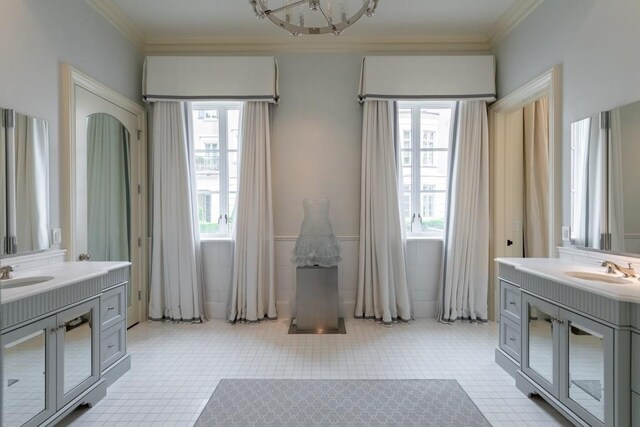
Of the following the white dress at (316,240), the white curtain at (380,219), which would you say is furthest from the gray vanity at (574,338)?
the white dress at (316,240)

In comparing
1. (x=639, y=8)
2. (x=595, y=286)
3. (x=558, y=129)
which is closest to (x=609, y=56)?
(x=639, y=8)

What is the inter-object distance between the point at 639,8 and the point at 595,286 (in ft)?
5.66

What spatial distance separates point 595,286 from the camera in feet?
5.64

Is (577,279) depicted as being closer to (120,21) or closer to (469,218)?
(469,218)

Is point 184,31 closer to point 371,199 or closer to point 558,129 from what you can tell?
point 371,199

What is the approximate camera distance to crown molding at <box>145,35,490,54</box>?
380cm

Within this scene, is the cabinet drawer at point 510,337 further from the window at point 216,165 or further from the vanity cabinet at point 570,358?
the window at point 216,165

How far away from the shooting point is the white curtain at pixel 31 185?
224 cm

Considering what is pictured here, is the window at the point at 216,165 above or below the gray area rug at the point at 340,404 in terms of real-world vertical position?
above

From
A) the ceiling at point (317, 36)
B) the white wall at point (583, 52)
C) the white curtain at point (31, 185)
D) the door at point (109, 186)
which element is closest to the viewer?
the white wall at point (583, 52)

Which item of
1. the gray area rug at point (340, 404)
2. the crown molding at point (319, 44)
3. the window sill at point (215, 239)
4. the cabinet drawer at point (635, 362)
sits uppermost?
the crown molding at point (319, 44)

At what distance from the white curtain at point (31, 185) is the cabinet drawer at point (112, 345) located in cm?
78

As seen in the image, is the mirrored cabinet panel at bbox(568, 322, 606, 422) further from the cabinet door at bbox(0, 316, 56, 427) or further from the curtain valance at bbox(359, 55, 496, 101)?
the cabinet door at bbox(0, 316, 56, 427)

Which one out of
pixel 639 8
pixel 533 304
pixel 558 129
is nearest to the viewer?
pixel 639 8
